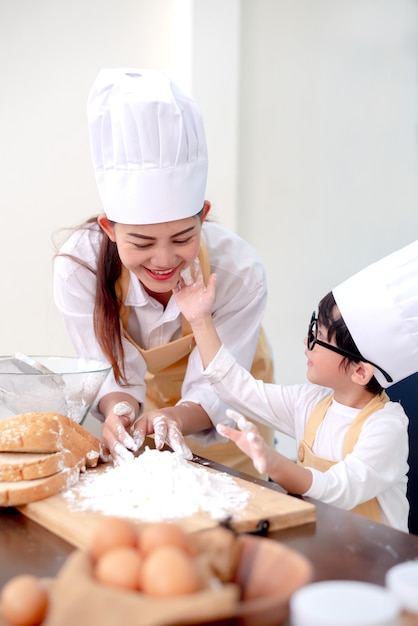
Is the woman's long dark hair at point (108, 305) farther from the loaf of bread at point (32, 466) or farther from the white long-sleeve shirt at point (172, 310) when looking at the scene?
the loaf of bread at point (32, 466)

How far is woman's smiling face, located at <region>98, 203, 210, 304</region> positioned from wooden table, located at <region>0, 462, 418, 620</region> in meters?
0.72

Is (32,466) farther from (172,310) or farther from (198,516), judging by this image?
(172,310)

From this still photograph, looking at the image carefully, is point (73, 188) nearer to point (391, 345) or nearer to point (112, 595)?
point (391, 345)

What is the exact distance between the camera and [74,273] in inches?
85.7

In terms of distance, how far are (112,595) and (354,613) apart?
214 mm

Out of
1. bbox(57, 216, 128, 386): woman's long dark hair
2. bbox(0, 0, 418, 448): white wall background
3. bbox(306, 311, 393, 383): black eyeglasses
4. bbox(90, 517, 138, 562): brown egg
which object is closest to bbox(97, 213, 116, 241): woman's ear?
bbox(57, 216, 128, 386): woman's long dark hair

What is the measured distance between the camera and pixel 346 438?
1776mm

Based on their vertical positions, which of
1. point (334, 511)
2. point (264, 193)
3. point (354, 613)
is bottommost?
point (264, 193)

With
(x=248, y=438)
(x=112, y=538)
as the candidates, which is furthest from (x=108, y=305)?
(x=112, y=538)

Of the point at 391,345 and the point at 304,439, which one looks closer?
the point at 391,345

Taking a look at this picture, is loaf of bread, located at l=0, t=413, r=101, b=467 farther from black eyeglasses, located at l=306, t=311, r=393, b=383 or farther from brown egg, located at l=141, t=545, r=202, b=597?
brown egg, located at l=141, t=545, r=202, b=597

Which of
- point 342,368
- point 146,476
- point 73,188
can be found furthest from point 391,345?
point 73,188

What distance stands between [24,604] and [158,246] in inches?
46.5

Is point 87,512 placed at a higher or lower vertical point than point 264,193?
higher
